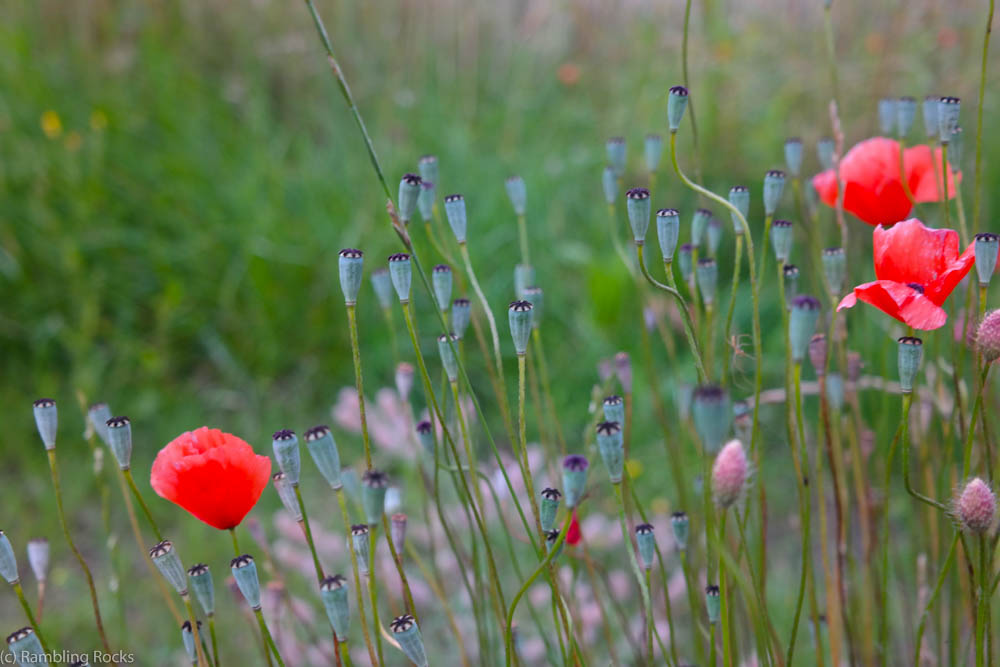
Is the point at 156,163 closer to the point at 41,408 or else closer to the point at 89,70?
the point at 89,70

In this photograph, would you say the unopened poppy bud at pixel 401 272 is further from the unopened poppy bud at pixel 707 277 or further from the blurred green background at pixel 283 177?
the blurred green background at pixel 283 177

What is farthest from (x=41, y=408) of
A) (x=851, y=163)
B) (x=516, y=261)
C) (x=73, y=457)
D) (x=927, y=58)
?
(x=927, y=58)

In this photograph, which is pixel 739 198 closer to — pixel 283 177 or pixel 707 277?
pixel 707 277

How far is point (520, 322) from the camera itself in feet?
2.47

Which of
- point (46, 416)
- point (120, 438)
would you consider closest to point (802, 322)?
point (120, 438)

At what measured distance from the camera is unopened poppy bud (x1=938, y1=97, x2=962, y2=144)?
2.85 ft

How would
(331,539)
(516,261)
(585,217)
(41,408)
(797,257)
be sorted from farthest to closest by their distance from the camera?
(585,217), (516,261), (797,257), (331,539), (41,408)

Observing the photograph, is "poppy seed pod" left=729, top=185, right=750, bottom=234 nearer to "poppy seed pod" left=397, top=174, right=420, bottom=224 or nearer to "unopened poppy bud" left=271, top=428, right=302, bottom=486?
"poppy seed pod" left=397, top=174, right=420, bottom=224

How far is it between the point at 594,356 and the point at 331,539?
3.11ft

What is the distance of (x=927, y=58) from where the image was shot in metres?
3.02

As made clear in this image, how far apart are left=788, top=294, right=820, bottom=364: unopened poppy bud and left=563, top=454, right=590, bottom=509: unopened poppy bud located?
198mm

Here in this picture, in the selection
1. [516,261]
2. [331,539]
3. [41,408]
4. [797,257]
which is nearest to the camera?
[41,408]

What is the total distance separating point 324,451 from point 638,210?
33cm

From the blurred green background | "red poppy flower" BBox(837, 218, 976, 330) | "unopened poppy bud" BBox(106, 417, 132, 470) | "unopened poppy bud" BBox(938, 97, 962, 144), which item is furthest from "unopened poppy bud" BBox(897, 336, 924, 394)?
the blurred green background
